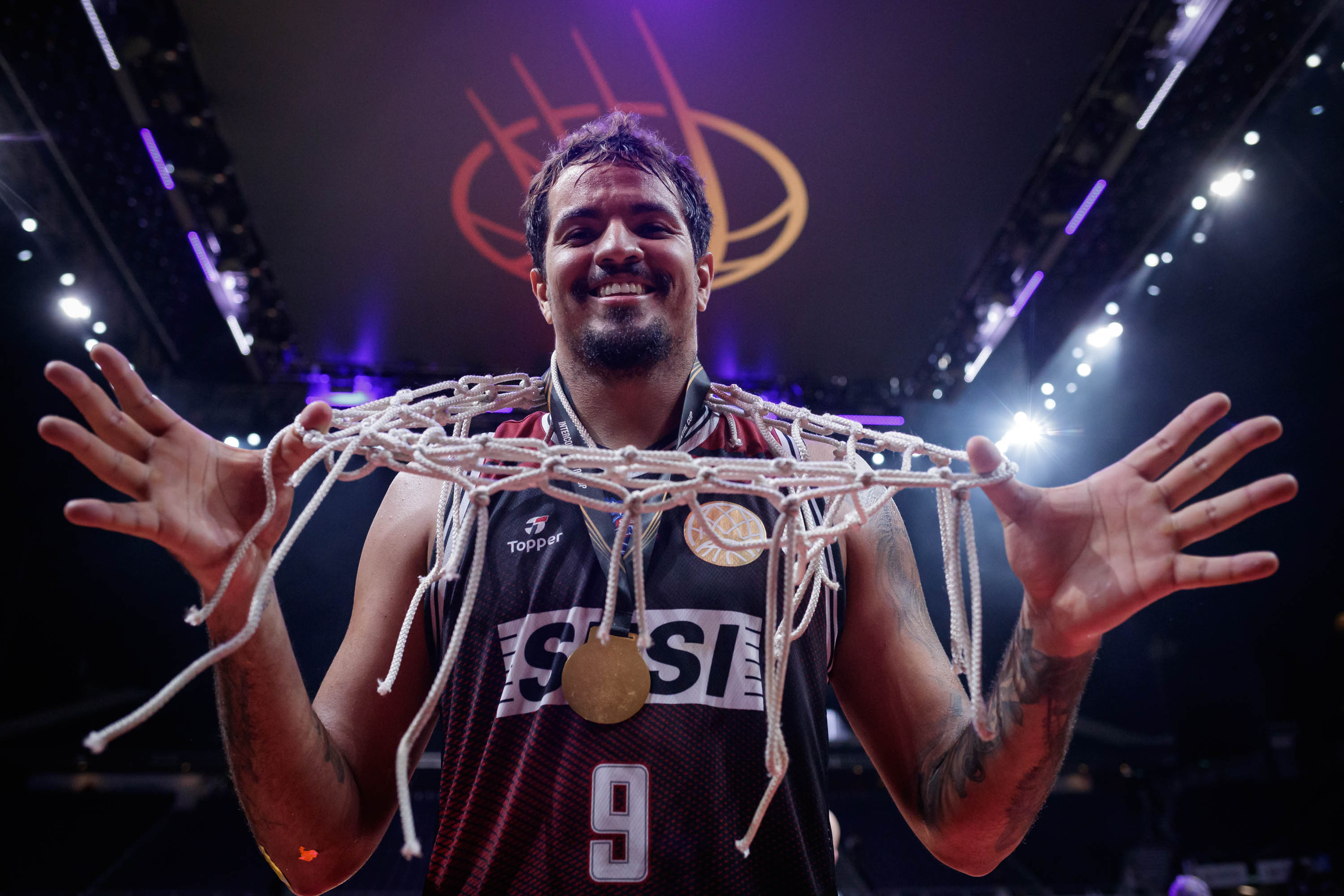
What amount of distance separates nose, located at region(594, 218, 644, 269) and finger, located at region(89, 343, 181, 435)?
736 millimetres

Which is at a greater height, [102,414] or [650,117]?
[650,117]

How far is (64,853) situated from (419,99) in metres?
7.61

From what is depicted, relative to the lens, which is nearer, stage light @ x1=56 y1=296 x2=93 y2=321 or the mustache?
the mustache

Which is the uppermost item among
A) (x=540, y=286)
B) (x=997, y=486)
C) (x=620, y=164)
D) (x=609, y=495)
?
(x=620, y=164)

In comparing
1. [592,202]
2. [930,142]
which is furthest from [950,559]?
[930,142]

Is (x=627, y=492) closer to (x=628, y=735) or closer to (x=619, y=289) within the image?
(x=628, y=735)

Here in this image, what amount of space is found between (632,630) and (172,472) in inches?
25.2

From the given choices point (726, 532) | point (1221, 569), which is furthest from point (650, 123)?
point (1221, 569)

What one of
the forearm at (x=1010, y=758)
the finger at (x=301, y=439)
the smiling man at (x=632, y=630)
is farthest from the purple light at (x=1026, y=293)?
the finger at (x=301, y=439)

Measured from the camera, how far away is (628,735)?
1118 mm

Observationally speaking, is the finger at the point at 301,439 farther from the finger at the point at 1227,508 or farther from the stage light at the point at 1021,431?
the stage light at the point at 1021,431

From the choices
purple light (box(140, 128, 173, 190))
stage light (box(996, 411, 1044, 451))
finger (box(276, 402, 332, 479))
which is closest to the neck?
finger (box(276, 402, 332, 479))

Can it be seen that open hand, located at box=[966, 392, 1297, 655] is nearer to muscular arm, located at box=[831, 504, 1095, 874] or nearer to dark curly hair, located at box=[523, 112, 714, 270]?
muscular arm, located at box=[831, 504, 1095, 874]

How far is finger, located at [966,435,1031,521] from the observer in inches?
35.9
